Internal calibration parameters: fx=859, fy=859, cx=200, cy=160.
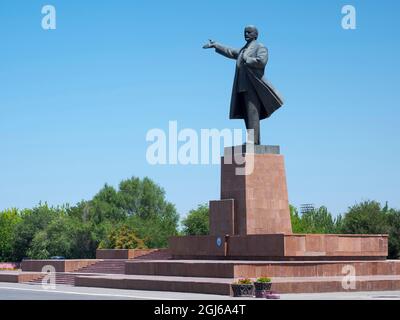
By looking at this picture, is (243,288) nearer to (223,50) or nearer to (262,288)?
(262,288)

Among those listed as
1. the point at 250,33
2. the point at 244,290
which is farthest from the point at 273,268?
the point at 250,33

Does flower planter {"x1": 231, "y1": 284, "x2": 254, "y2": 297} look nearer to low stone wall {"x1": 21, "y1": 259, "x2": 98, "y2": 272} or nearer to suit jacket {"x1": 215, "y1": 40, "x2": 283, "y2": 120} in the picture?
suit jacket {"x1": 215, "y1": 40, "x2": 283, "y2": 120}

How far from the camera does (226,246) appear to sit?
98.5ft

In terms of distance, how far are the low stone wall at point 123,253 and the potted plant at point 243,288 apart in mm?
14256

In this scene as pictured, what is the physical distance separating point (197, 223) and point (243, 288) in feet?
117

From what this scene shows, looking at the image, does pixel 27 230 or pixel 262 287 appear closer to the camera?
pixel 262 287

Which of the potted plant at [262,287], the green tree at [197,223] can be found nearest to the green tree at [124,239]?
the green tree at [197,223]

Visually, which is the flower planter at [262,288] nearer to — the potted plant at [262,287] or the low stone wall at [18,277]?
the potted plant at [262,287]

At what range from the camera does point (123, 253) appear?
3862cm

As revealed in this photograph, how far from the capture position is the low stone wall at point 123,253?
1499 inches
